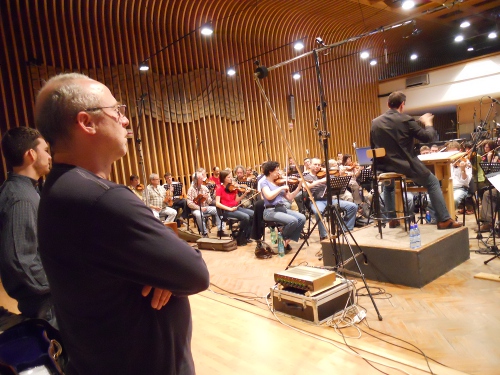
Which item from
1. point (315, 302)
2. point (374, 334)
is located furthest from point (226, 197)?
point (374, 334)

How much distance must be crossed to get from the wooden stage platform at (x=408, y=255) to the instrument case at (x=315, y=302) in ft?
2.26

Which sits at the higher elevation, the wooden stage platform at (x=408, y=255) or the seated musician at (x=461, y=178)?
the seated musician at (x=461, y=178)

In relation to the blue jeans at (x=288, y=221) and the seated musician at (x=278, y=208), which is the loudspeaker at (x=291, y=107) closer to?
the seated musician at (x=278, y=208)

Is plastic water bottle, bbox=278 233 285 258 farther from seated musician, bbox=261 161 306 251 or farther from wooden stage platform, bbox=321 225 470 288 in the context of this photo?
wooden stage platform, bbox=321 225 470 288

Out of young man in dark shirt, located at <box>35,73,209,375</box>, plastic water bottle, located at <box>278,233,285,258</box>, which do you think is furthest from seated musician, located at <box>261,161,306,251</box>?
young man in dark shirt, located at <box>35,73,209,375</box>

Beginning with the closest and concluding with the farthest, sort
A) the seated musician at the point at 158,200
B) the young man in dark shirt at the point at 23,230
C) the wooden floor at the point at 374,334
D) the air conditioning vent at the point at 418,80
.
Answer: the young man in dark shirt at the point at 23,230, the wooden floor at the point at 374,334, the seated musician at the point at 158,200, the air conditioning vent at the point at 418,80

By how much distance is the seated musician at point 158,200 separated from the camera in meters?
7.47

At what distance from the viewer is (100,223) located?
2.87 feet

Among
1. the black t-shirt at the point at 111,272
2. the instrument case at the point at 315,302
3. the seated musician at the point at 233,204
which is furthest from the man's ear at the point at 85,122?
the seated musician at the point at 233,204

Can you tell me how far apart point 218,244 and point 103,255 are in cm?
529

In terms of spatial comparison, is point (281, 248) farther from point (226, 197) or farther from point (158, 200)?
point (158, 200)

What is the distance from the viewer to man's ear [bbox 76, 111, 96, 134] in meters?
1.00

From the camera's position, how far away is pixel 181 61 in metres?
9.92

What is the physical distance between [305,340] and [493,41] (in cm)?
1463
